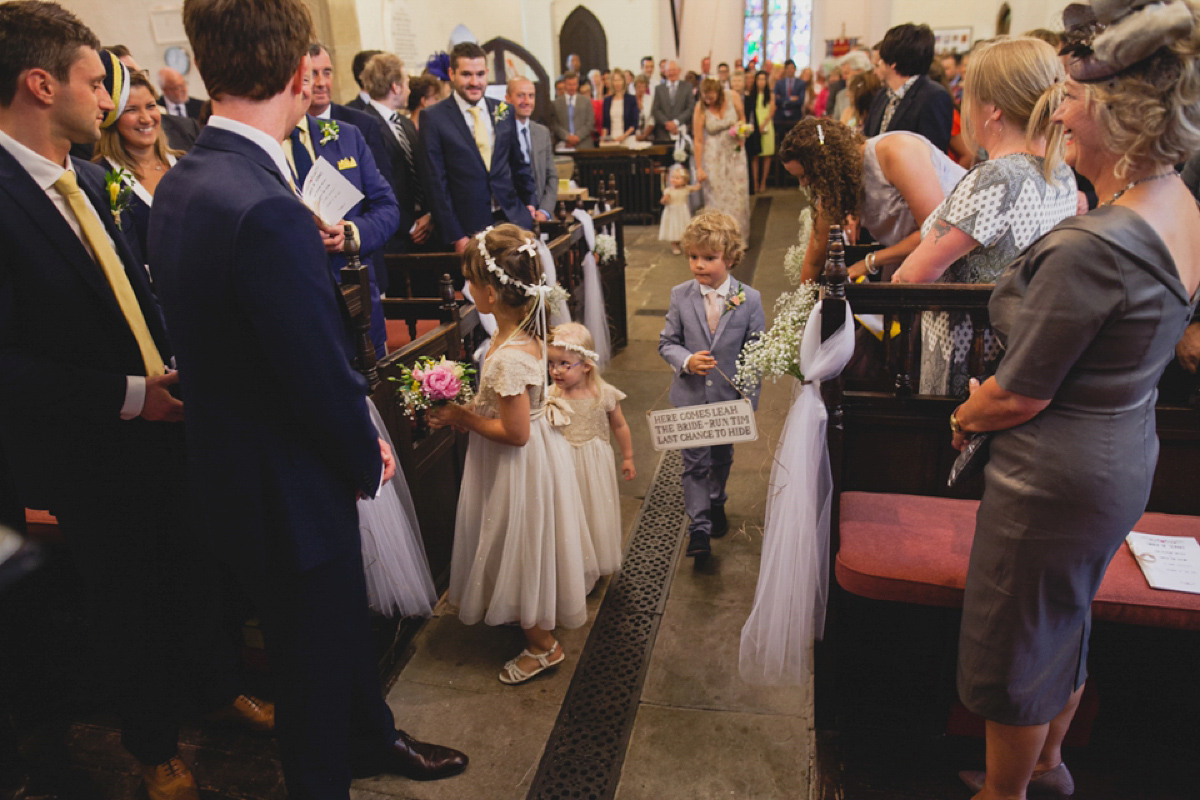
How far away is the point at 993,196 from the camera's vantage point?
204 centimetres

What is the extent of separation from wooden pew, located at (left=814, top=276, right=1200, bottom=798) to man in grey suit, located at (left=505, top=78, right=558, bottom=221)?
3.55 meters

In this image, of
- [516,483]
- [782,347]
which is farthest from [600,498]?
[782,347]

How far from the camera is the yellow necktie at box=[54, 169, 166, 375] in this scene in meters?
1.78

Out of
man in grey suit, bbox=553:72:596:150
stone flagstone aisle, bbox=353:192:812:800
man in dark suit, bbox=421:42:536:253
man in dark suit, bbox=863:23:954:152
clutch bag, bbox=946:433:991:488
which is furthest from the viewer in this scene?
man in grey suit, bbox=553:72:596:150

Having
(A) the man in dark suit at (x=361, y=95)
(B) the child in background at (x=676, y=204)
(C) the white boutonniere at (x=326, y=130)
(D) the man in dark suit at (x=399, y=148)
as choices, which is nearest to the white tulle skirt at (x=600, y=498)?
(C) the white boutonniere at (x=326, y=130)

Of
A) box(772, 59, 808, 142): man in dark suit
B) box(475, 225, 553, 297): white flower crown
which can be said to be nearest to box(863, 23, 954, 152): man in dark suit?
box(475, 225, 553, 297): white flower crown

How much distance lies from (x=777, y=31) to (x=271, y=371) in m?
18.3

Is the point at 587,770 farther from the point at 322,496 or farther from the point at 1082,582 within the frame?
the point at 1082,582

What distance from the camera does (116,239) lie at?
1.92m

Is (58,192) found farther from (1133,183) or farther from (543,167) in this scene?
(543,167)

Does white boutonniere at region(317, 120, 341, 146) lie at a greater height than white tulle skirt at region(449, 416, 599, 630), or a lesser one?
greater

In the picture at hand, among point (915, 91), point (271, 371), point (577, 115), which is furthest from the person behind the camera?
point (577, 115)

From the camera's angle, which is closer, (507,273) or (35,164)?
(35,164)

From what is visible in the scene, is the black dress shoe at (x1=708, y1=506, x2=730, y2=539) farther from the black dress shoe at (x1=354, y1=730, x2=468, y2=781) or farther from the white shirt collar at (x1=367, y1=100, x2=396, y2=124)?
→ the white shirt collar at (x1=367, y1=100, x2=396, y2=124)
